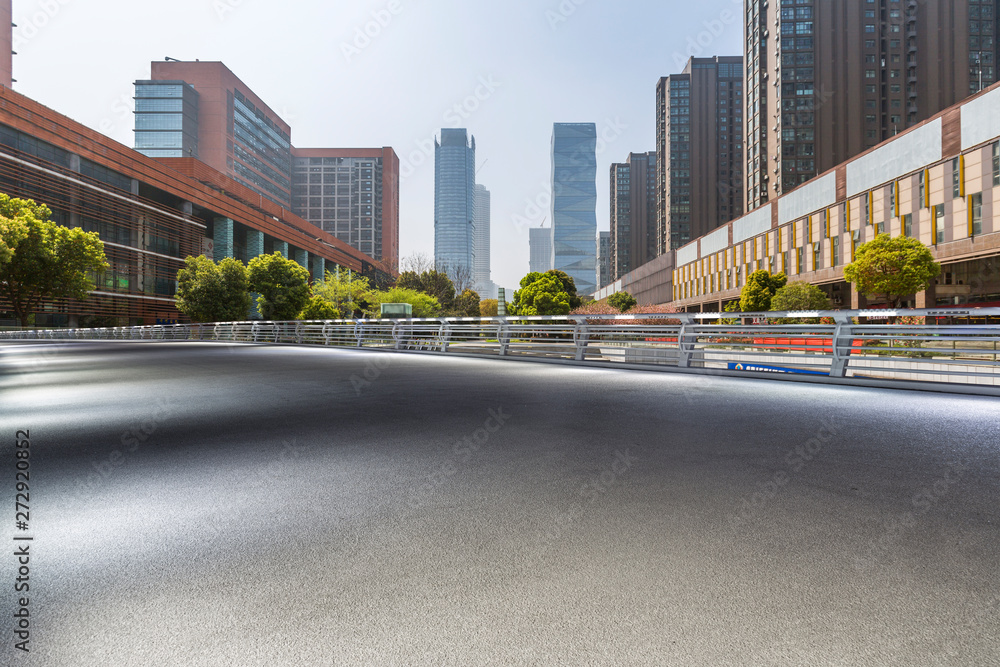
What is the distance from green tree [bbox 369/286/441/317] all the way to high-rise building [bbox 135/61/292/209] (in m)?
57.4

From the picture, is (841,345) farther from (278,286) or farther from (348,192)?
(348,192)

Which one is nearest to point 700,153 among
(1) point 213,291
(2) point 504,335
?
(1) point 213,291

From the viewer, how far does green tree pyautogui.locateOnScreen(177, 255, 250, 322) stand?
54.3 metres

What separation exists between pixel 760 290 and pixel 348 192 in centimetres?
14591

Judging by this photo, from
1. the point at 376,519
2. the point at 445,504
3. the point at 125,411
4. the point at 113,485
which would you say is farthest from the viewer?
the point at 125,411

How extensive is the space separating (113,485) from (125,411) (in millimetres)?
3585

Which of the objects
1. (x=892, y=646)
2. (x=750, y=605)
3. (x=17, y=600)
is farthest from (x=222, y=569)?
(x=892, y=646)

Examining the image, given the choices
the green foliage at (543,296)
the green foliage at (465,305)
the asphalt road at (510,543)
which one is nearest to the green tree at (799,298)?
the green foliage at (543,296)

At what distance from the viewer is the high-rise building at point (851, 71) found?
84500 mm

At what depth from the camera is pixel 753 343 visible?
11.6 metres

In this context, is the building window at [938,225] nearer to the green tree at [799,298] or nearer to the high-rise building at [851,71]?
the green tree at [799,298]

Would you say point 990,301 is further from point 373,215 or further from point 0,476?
point 373,215

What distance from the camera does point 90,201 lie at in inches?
2061

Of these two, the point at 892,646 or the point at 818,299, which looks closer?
the point at 892,646
